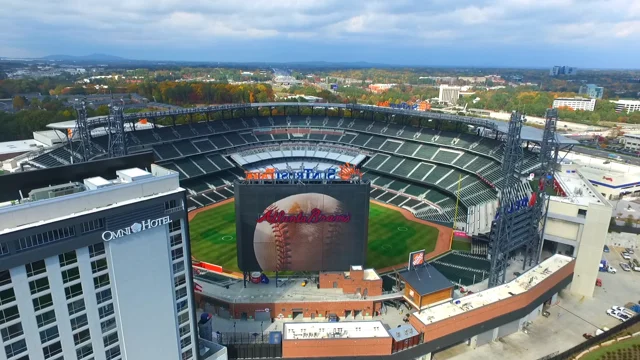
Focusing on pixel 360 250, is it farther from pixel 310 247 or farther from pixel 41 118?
pixel 41 118

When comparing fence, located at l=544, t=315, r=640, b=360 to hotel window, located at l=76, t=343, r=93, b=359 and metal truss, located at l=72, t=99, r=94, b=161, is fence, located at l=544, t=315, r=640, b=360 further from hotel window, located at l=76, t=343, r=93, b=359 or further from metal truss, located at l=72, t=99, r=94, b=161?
metal truss, located at l=72, t=99, r=94, b=161

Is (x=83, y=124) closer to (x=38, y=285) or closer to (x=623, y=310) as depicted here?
(x=38, y=285)

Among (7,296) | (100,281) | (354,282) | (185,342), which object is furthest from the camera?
(354,282)

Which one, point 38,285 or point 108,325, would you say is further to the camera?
point 108,325

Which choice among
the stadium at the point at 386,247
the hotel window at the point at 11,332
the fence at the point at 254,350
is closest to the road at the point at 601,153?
the stadium at the point at 386,247

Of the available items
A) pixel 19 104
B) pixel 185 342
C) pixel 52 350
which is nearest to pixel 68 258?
pixel 52 350
